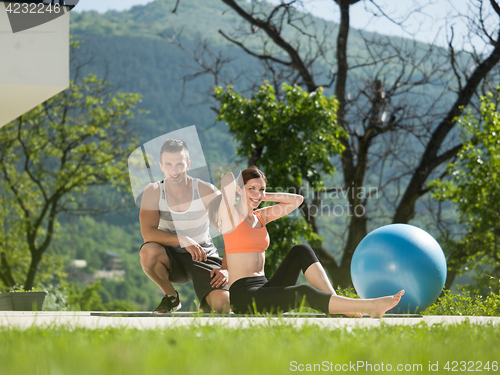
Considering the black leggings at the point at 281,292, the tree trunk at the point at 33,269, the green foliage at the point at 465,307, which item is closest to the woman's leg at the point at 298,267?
the black leggings at the point at 281,292

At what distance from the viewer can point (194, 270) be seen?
4.81m

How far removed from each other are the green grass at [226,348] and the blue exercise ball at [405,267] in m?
1.95

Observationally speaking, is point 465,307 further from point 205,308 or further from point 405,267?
point 205,308

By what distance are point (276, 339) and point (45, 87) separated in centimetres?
514

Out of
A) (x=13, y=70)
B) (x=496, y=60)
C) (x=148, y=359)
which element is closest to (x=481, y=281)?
(x=496, y=60)

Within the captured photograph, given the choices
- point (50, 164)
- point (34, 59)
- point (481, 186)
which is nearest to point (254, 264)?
point (34, 59)

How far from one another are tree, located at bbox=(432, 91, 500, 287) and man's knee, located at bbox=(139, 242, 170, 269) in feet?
21.5

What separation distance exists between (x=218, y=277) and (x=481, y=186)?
268 inches

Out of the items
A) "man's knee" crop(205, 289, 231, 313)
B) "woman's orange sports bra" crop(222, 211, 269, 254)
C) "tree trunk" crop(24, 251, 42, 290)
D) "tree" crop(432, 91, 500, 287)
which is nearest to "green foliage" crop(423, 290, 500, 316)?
"man's knee" crop(205, 289, 231, 313)

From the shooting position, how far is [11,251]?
19.9 m

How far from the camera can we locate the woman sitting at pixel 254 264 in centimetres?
415

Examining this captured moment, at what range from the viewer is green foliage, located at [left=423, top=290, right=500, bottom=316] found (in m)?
6.00

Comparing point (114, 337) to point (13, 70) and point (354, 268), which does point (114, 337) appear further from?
point (13, 70)

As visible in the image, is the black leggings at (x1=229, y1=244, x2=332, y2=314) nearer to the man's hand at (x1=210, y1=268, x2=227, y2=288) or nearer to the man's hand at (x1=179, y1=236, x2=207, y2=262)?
the man's hand at (x1=210, y1=268, x2=227, y2=288)
